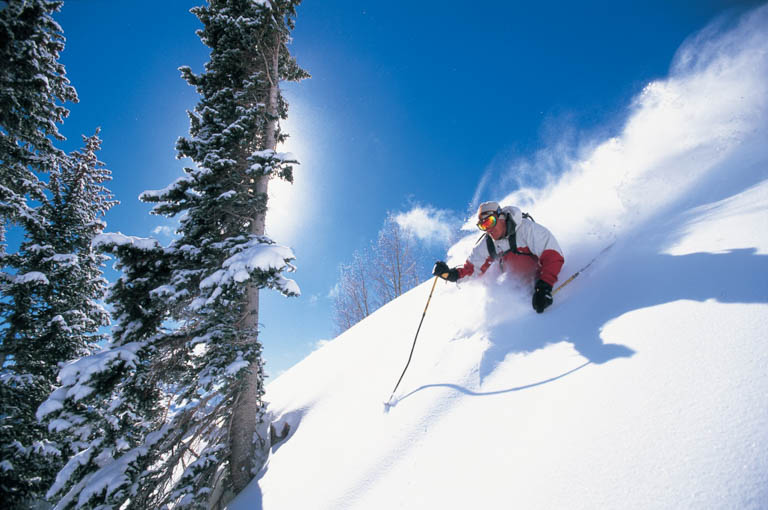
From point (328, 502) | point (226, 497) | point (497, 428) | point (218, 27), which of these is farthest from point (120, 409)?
point (218, 27)

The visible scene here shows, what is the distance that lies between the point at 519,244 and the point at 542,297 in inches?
39.4

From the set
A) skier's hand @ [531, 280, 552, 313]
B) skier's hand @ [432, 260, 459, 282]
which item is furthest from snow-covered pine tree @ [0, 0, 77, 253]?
skier's hand @ [531, 280, 552, 313]

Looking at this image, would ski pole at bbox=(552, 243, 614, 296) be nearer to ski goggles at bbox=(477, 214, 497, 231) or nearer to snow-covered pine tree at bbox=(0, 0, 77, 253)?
ski goggles at bbox=(477, 214, 497, 231)

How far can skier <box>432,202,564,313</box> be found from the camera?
330 cm

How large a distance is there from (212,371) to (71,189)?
45.7 feet

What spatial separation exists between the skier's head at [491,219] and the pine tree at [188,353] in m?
2.89

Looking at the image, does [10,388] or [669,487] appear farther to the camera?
[10,388]

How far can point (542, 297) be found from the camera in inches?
115

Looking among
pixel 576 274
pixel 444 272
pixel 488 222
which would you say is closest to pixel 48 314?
pixel 444 272

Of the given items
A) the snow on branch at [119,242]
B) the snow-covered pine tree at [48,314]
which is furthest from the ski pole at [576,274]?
the snow-covered pine tree at [48,314]

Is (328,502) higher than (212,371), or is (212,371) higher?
(212,371)

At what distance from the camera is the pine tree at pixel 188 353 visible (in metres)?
3.32

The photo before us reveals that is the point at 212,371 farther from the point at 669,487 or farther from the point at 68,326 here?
the point at 68,326

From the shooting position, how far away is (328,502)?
2.25 m
